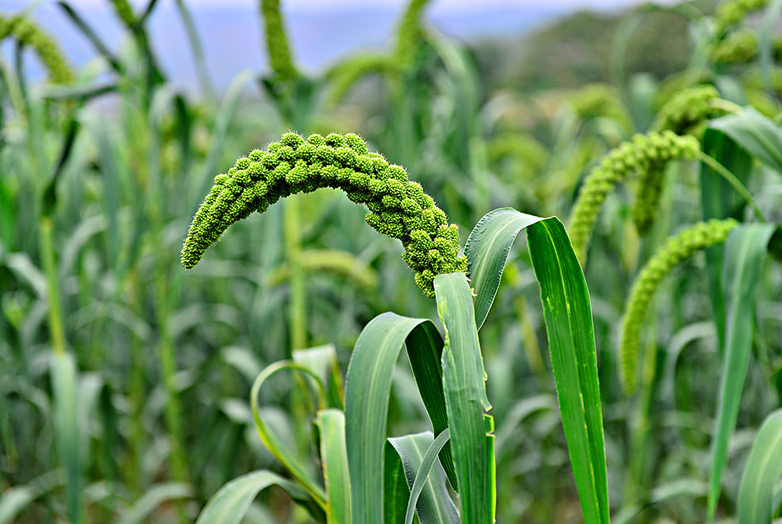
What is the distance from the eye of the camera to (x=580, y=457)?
69 centimetres

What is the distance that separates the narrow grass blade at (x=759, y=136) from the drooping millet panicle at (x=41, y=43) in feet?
4.71

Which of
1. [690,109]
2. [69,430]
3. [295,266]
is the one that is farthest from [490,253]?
[69,430]

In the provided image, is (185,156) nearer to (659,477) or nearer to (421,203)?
(421,203)

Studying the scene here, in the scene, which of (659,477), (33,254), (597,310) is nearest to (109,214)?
(33,254)

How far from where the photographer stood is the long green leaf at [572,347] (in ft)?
2.22

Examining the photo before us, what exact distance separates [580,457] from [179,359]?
7.39ft

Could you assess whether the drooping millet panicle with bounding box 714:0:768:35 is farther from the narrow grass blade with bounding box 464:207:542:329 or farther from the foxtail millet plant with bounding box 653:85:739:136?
the narrow grass blade with bounding box 464:207:542:329

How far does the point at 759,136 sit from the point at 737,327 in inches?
11.5

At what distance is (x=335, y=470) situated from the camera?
0.85m

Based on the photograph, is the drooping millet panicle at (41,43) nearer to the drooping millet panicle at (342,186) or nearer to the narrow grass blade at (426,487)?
the drooping millet panicle at (342,186)

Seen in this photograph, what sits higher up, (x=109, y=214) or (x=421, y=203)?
(x=109, y=214)

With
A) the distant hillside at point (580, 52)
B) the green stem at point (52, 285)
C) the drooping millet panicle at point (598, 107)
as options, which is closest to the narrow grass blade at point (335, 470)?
the green stem at point (52, 285)

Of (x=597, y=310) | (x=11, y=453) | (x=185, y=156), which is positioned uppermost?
(x=185, y=156)

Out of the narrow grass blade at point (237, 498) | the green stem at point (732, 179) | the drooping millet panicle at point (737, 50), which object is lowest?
the narrow grass blade at point (237, 498)
